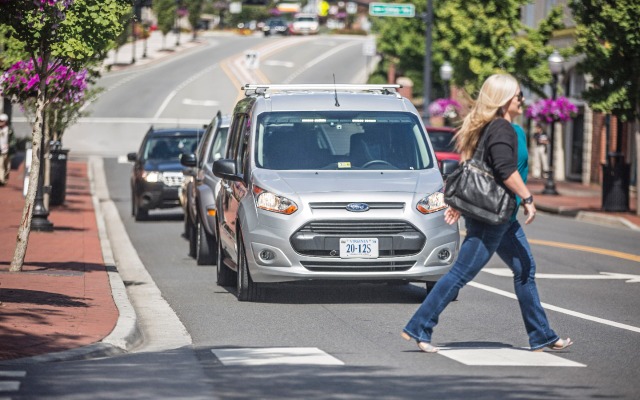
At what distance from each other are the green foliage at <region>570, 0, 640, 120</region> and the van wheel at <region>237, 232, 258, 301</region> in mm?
16015

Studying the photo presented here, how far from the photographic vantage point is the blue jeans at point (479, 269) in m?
9.45

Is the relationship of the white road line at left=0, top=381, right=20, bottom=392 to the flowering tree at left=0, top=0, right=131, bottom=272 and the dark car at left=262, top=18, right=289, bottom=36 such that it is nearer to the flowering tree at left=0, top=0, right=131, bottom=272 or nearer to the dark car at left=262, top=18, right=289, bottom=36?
the flowering tree at left=0, top=0, right=131, bottom=272

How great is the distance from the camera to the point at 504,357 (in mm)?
9469

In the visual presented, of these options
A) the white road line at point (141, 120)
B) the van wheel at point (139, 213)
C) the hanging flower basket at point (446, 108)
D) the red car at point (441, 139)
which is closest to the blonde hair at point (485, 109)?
the red car at point (441, 139)

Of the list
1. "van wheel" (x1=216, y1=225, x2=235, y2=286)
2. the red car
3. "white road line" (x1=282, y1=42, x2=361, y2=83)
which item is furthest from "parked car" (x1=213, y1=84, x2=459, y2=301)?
"white road line" (x1=282, y1=42, x2=361, y2=83)

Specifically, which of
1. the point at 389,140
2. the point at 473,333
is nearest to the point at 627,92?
the point at 389,140

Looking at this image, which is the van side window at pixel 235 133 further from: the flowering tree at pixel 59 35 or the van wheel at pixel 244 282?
the van wheel at pixel 244 282

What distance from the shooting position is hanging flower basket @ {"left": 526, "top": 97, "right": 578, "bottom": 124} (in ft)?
124

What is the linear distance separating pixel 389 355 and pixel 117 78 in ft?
247

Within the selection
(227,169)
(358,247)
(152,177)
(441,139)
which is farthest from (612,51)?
(358,247)

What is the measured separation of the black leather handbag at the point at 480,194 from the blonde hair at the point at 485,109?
0.21 ft

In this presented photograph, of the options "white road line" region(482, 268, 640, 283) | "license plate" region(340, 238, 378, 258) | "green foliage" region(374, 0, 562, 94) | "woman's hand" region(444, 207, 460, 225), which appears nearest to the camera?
"woman's hand" region(444, 207, 460, 225)

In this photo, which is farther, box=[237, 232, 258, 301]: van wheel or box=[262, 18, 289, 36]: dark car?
box=[262, 18, 289, 36]: dark car

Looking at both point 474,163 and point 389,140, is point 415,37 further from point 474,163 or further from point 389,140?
point 474,163
